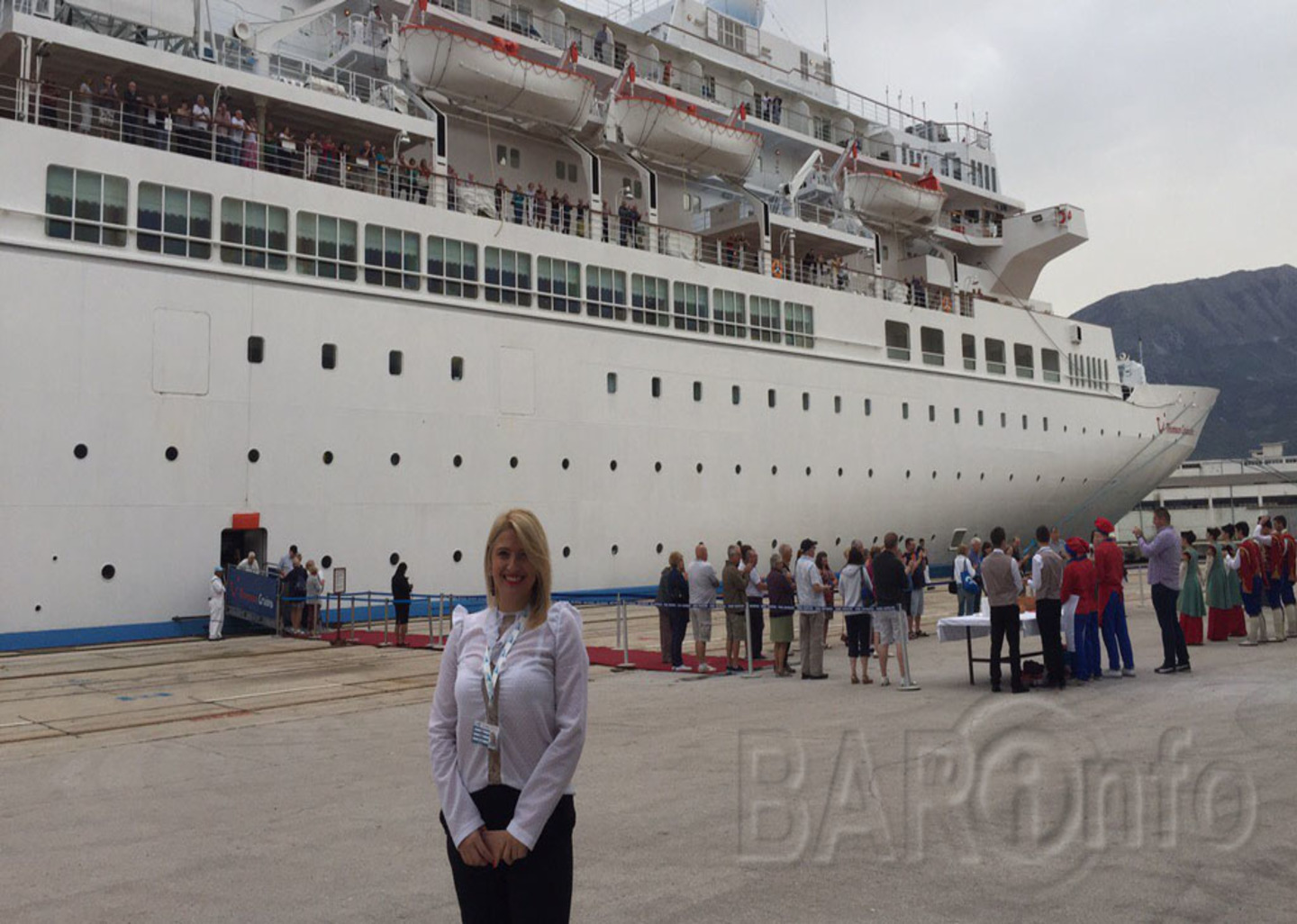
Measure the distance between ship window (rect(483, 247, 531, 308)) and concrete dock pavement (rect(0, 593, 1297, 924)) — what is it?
1241 centimetres

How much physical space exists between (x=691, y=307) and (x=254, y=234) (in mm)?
10801

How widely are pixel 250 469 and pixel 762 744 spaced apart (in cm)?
1319

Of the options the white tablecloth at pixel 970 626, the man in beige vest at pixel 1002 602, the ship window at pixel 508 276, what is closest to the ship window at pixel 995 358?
the ship window at pixel 508 276

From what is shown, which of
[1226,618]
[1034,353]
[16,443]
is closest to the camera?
[1226,618]

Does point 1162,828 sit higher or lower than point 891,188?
lower

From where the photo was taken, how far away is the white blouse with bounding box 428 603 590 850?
9.62ft

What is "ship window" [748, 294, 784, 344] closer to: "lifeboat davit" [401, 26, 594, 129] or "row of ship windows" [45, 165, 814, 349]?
"row of ship windows" [45, 165, 814, 349]

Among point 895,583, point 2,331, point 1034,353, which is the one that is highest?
point 1034,353

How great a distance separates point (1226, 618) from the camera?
14727 mm

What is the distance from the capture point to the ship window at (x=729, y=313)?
2650 cm

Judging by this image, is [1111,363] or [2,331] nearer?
[2,331]

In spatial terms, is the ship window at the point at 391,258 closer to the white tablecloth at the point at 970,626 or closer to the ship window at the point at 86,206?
the ship window at the point at 86,206

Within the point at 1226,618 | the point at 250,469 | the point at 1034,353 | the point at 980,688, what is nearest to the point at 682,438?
the point at 250,469

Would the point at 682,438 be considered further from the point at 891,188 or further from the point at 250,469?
the point at 891,188
